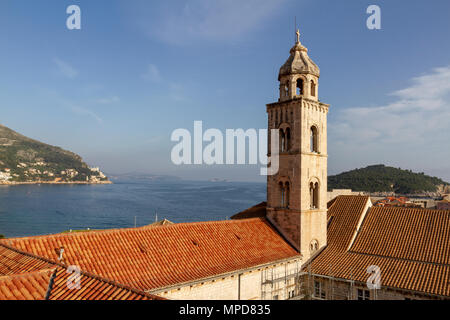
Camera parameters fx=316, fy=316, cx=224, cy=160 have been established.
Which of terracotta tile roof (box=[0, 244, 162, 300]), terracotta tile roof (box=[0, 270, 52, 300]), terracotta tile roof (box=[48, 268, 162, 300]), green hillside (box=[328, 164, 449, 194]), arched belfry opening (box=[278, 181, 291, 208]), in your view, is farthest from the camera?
green hillside (box=[328, 164, 449, 194])

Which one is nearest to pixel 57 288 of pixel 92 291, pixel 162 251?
pixel 92 291

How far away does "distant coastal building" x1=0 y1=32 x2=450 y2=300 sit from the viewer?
528 inches

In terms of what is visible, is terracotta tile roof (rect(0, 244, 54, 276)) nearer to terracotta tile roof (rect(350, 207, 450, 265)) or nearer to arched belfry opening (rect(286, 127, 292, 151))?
arched belfry opening (rect(286, 127, 292, 151))

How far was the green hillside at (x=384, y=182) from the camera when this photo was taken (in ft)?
552

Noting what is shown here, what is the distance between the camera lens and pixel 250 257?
17531mm

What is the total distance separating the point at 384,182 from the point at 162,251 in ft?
596

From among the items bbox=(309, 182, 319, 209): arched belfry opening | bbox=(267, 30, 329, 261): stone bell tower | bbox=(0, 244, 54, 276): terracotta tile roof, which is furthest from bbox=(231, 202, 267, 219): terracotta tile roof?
bbox=(0, 244, 54, 276): terracotta tile roof

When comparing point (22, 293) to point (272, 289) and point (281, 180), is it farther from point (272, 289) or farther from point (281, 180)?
point (281, 180)

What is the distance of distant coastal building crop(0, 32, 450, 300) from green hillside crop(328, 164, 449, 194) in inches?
5869

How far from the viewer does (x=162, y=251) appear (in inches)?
599

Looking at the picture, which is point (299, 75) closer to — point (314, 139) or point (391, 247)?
point (314, 139)

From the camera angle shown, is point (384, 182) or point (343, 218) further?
point (384, 182)
